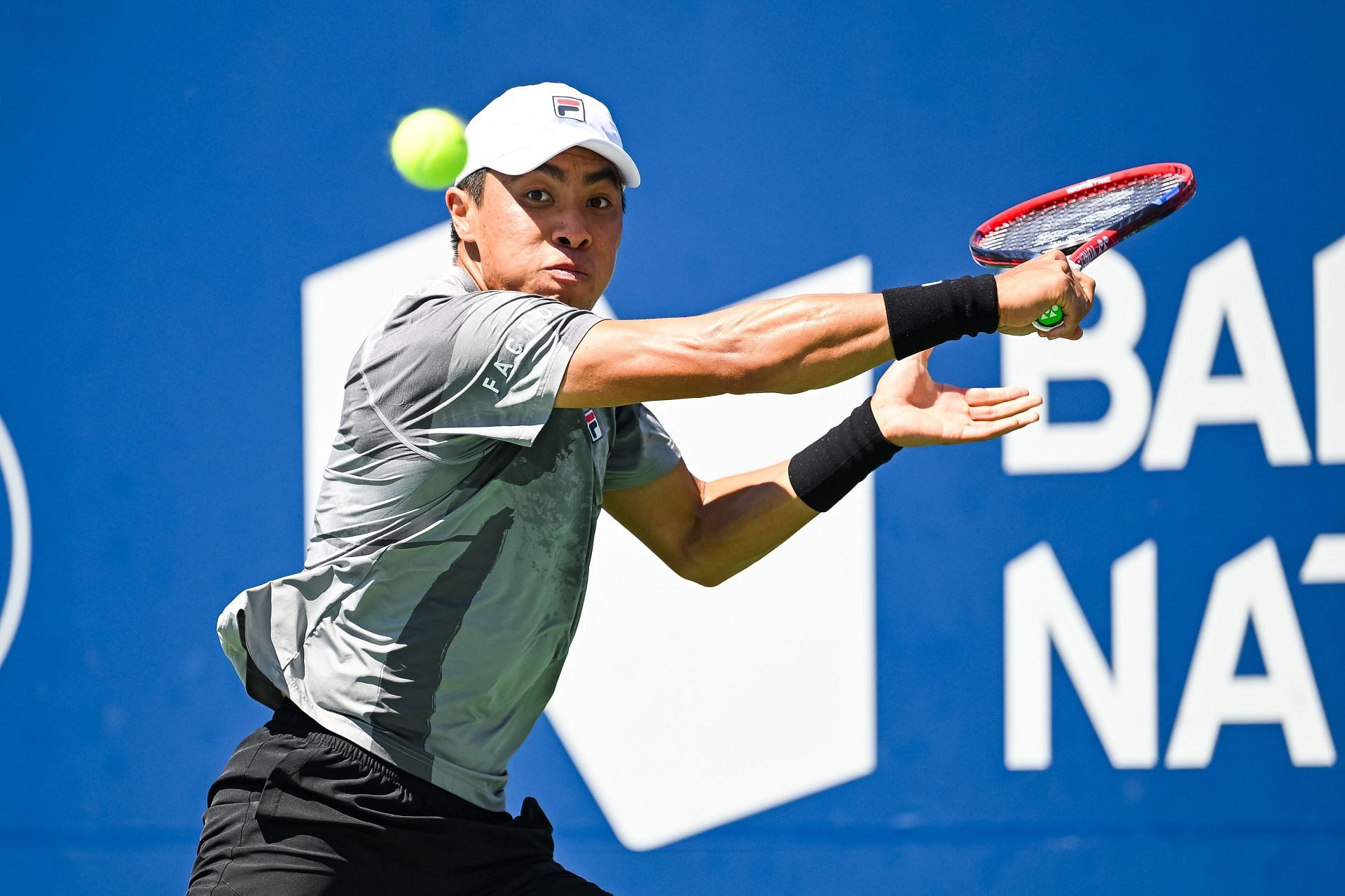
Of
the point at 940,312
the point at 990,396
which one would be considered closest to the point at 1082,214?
the point at 990,396

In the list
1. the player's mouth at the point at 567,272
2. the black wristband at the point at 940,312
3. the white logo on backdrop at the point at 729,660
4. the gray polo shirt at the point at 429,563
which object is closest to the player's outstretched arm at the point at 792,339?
the black wristband at the point at 940,312

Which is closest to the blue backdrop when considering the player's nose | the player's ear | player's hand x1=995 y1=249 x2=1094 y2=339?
the player's ear

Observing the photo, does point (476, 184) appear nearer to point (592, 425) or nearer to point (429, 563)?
point (592, 425)

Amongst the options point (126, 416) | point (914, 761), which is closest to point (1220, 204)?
point (914, 761)

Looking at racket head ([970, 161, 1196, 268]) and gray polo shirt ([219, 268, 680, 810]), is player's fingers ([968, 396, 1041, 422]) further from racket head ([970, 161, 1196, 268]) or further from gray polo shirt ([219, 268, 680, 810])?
gray polo shirt ([219, 268, 680, 810])

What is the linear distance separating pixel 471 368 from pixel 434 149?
703 millimetres

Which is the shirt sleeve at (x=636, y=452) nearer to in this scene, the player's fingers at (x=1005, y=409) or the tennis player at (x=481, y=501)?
the tennis player at (x=481, y=501)

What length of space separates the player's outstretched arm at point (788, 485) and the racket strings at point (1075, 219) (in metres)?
0.29

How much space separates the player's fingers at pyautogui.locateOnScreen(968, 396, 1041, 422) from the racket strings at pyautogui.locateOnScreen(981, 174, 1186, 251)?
1.36ft

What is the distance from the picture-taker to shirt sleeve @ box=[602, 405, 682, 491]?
2377 millimetres

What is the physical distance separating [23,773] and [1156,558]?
272 cm

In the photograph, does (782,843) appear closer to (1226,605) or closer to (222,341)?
(1226,605)

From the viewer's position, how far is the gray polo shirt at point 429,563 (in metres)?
1.95

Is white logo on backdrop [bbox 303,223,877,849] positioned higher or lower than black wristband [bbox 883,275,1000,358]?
lower
